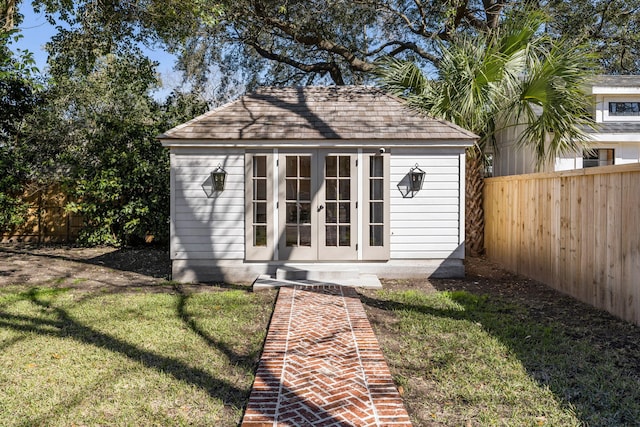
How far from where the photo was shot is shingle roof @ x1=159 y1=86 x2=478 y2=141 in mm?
7824

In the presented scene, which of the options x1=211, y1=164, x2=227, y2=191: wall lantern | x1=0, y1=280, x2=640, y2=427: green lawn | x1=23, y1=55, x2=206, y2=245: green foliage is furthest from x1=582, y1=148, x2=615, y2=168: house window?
x1=23, y1=55, x2=206, y2=245: green foliage

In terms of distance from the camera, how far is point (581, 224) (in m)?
6.27

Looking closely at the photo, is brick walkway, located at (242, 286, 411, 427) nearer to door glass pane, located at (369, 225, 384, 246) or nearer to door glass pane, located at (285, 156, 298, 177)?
door glass pane, located at (369, 225, 384, 246)

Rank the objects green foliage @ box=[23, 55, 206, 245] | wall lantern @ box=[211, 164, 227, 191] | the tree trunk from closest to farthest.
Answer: wall lantern @ box=[211, 164, 227, 191] < the tree trunk < green foliage @ box=[23, 55, 206, 245]

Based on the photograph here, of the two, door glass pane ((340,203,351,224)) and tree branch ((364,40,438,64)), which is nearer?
door glass pane ((340,203,351,224))

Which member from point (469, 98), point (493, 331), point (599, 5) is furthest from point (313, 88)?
point (599, 5)

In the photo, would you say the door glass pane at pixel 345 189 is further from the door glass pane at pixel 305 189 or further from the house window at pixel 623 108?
the house window at pixel 623 108

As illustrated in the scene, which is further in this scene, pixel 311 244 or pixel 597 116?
pixel 597 116

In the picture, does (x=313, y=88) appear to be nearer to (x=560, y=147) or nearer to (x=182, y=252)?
(x=182, y=252)

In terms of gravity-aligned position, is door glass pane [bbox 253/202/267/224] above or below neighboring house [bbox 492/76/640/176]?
below

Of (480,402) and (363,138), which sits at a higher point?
(363,138)

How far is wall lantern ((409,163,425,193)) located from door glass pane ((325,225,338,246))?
1541mm

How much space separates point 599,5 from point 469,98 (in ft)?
25.7

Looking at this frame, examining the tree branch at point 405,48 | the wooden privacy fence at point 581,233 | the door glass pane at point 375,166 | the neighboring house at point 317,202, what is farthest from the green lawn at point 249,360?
the tree branch at point 405,48
